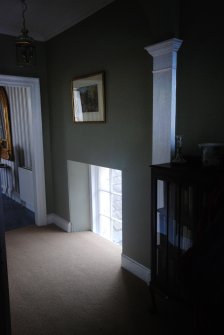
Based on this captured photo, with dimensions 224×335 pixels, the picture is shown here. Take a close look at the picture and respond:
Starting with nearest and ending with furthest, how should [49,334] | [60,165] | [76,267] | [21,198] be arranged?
[49,334], [76,267], [60,165], [21,198]

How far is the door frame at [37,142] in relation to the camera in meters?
3.67

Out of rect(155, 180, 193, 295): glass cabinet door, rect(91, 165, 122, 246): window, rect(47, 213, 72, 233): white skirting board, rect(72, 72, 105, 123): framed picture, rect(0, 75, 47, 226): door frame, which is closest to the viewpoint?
rect(155, 180, 193, 295): glass cabinet door

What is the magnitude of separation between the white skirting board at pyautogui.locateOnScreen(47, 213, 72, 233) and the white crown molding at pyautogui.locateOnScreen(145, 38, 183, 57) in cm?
260

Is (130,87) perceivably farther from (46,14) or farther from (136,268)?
(136,268)

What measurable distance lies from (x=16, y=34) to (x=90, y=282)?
3142 millimetres

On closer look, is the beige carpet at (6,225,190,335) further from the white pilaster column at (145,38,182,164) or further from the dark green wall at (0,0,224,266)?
the white pilaster column at (145,38,182,164)

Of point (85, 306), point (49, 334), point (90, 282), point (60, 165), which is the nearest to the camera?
point (49, 334)

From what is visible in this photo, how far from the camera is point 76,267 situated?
2.95m

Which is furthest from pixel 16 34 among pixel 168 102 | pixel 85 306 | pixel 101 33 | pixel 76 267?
pixel 85 306

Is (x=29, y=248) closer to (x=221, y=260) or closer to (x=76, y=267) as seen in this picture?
(x=76, y=267)

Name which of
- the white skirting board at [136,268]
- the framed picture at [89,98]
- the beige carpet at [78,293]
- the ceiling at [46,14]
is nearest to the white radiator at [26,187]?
the beige carpet at [78,293]

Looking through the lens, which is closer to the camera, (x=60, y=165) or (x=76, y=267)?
(x=76, y=267)

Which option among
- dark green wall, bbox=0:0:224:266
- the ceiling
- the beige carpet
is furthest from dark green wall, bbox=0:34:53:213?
the beige carpet

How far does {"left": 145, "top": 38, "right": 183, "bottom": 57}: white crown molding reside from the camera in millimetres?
1991
